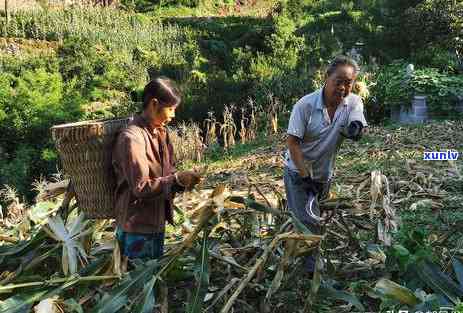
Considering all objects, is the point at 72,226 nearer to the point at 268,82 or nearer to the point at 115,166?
the point at 115,166

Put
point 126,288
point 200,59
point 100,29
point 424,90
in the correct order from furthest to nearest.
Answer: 1. point 100,29
2. point 200,59
3. point 424,90
4. point 126,288

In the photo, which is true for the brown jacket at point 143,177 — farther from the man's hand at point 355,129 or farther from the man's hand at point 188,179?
the man's hand at point 355,129

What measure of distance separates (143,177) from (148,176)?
0.04m

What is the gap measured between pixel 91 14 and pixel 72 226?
51.1 feet

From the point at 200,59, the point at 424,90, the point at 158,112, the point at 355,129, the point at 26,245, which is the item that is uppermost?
the point at 158,112

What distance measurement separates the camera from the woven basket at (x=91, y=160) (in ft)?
7.16

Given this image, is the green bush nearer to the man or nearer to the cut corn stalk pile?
the cut corn stalk pile

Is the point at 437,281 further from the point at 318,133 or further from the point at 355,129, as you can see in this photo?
the point at 318,133

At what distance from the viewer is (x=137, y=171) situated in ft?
6.90

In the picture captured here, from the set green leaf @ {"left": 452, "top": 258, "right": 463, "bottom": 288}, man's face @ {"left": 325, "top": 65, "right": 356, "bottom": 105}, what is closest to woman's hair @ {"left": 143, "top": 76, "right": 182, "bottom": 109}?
man's face @ {"left": 325, "top": 65, "right": 356, "bottom": 105}

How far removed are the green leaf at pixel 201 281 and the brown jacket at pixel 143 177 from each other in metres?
0.26

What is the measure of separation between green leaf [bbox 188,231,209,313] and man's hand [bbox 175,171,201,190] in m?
0.28

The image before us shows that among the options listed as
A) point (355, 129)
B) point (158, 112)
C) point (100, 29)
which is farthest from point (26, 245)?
point (100, 29)

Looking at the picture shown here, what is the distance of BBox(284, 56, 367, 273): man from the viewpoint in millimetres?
2572
